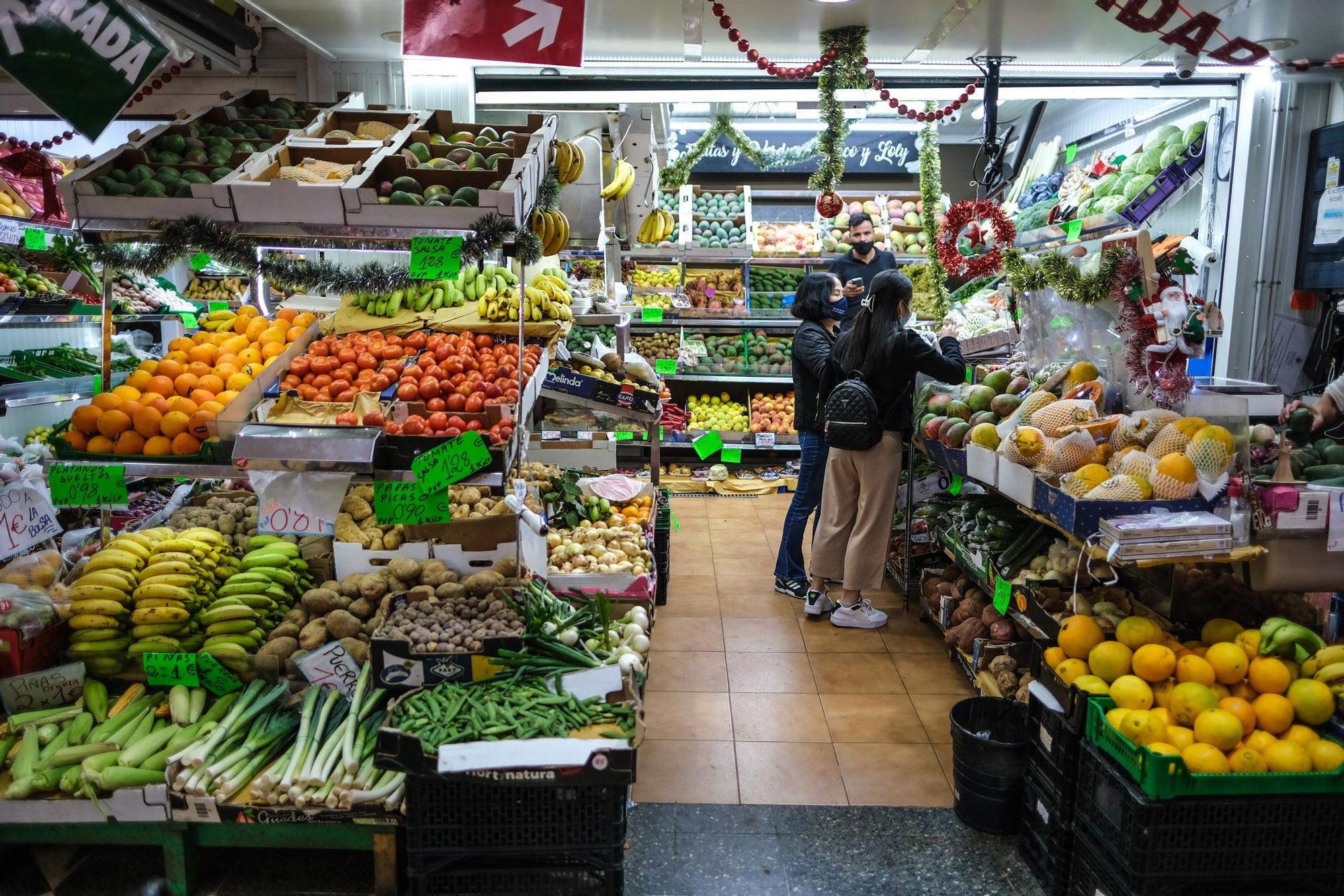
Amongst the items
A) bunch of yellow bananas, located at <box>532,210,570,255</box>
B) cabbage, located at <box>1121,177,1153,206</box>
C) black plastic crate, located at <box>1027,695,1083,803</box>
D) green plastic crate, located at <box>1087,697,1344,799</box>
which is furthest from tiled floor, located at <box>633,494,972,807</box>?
cabbage, located at <box>1121,177,1153,206</box>

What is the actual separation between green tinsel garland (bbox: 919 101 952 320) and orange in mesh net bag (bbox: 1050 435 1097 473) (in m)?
3.60

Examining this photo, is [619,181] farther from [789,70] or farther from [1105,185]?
[1105,185]

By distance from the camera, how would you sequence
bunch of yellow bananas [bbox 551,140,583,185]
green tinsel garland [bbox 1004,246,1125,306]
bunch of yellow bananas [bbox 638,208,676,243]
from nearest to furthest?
green tinsel garland [bbox 1004,246,1125,306] < bunch of yellow bananas [bbox 551,140,583,185] < bunch of yellow bananas [bbox 638,208,676,243]

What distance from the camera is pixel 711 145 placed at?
792cm

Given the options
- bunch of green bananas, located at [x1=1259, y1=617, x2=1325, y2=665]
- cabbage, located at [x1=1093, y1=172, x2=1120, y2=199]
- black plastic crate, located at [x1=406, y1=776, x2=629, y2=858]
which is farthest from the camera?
cabbage, located at [x1=1093, y1=172, x2=1120, y2=199]

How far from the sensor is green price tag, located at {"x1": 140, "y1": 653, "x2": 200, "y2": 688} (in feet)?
9.94

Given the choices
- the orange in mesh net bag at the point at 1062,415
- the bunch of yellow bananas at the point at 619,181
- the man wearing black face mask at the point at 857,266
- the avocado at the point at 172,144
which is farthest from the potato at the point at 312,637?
the man wearing black face mask at the point at 857,266

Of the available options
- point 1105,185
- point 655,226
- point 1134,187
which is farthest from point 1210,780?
point 655,226

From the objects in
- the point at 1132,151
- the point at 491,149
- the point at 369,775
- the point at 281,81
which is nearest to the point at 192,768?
the point at 369,775

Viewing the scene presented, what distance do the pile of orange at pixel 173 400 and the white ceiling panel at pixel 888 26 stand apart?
2220mm

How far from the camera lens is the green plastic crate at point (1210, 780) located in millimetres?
2322

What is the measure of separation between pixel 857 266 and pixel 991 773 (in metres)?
4.12

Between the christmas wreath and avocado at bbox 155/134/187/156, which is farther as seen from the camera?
the christmas wreath

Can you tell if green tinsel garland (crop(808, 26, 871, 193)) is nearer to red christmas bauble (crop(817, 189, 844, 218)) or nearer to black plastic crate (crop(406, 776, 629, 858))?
red christmas bauble (crop(817, 189, 844, 218))
